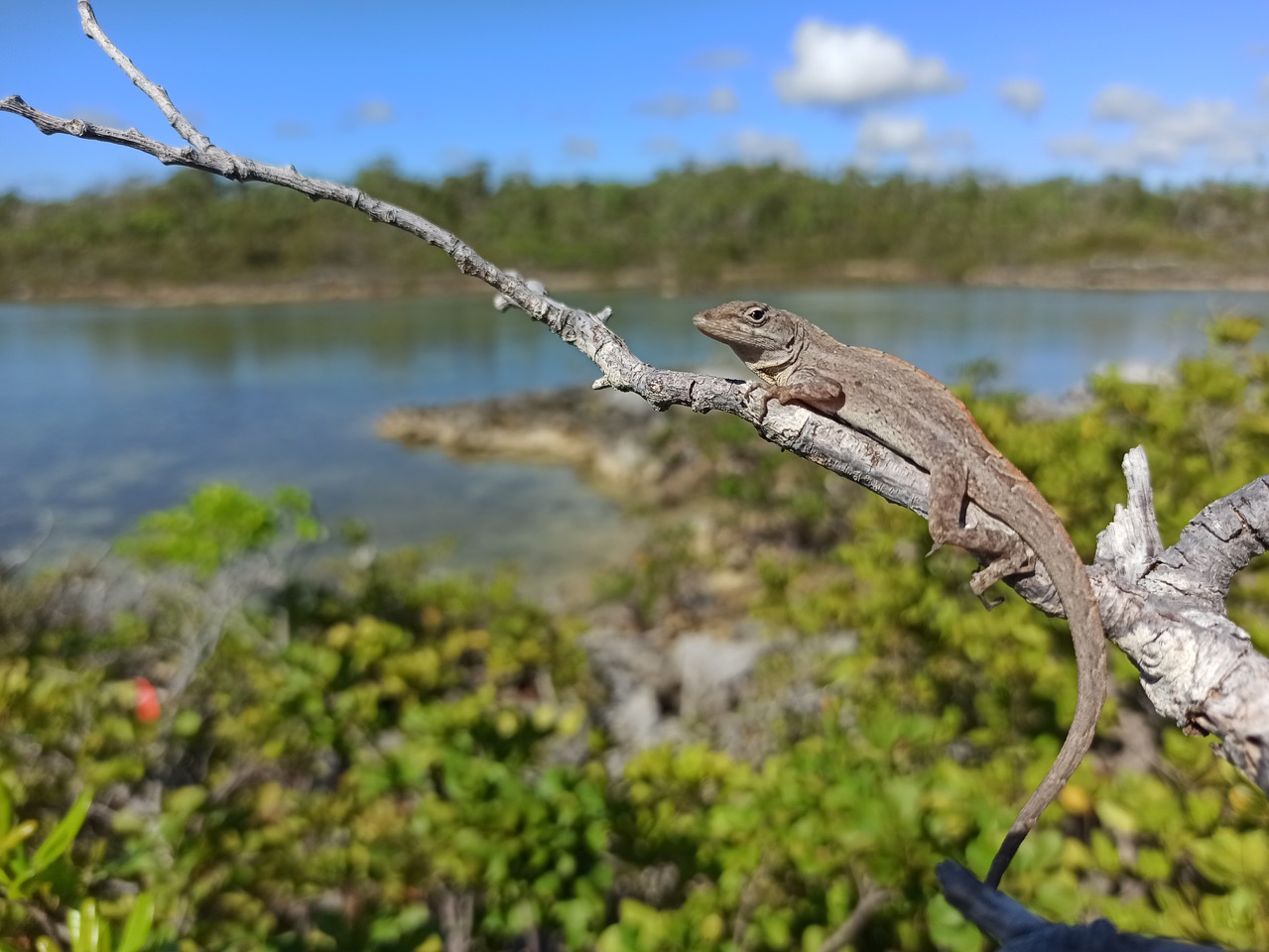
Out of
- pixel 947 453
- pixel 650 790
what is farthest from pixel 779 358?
pixel 650 790

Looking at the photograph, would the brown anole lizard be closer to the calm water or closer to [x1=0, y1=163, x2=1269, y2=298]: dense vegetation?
the calm water

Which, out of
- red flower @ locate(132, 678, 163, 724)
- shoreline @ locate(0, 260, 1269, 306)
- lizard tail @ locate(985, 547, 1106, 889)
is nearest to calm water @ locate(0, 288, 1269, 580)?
lizard tail @ locate(985, 547, 1106, 889)

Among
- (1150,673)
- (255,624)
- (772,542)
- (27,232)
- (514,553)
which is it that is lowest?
(514,553)

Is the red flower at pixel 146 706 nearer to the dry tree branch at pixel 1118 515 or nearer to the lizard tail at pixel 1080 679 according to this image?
the dry tree branch at pixel 1118 515

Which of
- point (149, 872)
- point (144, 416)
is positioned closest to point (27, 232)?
point (144, 416)

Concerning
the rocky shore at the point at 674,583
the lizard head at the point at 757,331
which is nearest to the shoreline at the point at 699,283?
the rocky shore at the point at 674,583

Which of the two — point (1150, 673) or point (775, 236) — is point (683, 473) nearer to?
point (1150, 673)
